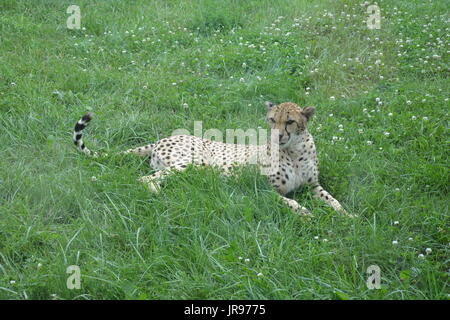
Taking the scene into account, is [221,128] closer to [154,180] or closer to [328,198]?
[154,180]

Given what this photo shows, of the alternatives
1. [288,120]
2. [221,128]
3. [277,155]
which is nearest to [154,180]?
[277,155]

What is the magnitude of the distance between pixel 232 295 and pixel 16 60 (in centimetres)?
495

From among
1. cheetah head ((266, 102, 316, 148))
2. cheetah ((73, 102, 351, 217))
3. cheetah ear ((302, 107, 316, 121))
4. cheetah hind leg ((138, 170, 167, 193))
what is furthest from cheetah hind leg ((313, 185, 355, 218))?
cheetah hind leg ((138, 170, 167, 193))

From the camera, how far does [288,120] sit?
4.74m

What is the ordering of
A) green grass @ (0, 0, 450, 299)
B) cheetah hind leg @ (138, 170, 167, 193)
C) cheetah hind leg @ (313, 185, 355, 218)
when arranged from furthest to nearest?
cheetah hind leg @ (138, 170, 167, 193), cheetah hind leg @ (313, 185, 355, 218), green grass @ (0, 0, 450, 299)

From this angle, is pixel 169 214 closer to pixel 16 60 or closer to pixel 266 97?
pixel 266 97

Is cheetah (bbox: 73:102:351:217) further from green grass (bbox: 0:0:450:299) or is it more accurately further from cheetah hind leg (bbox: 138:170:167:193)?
green grass (bbox: 0:0:450:299)

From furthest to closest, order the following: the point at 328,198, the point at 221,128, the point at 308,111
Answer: the point at 221,128
the point at 308,111
the point at 328,198

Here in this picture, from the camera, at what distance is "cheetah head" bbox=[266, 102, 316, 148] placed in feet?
15.6

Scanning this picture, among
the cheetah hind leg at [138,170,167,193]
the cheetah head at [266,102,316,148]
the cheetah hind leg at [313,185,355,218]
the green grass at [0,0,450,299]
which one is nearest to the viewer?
the green grass at [0,0,450,299]

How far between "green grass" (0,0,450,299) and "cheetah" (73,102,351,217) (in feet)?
0.44

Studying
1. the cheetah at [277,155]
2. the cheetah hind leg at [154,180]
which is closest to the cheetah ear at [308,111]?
the cheetah at [277,155]

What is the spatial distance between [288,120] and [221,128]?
50.2 inches

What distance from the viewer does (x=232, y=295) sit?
338cm
